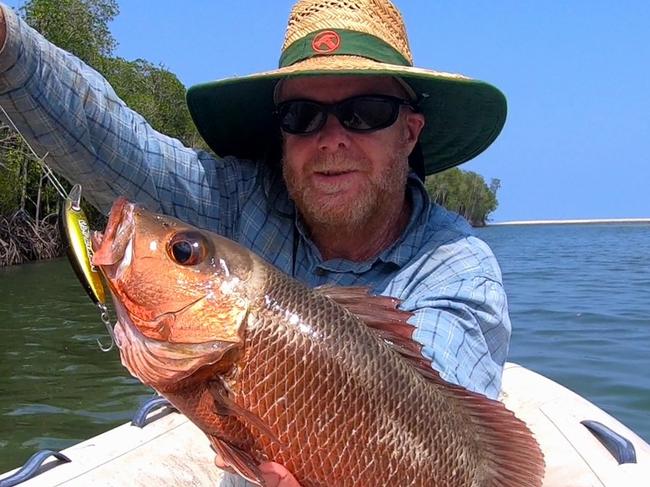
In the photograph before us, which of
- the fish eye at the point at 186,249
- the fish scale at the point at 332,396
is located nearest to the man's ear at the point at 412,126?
the fish scale at the point at 332,396

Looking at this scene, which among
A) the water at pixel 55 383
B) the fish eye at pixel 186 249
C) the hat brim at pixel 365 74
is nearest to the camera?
the fish eye at pixel 186 249

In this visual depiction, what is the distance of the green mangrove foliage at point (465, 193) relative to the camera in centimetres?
8950

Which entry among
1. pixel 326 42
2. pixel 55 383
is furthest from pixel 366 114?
pixel 55 383

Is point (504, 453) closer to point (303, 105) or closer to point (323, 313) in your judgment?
point (323, 313)

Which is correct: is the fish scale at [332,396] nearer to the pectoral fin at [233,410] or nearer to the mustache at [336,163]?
the pectoral fin at [233,410]

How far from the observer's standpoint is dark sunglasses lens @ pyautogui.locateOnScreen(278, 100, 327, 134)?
9.80 feet

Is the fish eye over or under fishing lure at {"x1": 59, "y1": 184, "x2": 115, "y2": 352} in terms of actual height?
over

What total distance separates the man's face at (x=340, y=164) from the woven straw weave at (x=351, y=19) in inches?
8.2

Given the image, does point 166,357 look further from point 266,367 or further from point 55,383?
point 55,383

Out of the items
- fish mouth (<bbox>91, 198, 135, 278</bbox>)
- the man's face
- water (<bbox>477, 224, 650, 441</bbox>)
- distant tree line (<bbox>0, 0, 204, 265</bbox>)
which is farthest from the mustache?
distant tree line (<bbox>0, 0, 204, 265</bbox>)

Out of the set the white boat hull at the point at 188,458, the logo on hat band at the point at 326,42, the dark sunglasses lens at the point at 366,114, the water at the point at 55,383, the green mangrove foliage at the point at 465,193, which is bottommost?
the water at the point at 55,383

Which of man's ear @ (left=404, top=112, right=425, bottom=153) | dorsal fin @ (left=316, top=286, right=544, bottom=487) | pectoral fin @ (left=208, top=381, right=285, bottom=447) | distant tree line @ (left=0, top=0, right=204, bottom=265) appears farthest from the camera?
distant tree line @ (left=0, top=0, right=204, bottom=265)

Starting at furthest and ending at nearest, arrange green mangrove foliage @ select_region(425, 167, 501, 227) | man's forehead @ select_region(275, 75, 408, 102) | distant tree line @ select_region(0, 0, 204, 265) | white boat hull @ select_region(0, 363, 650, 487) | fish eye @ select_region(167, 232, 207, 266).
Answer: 1. green mangrove foliage @ select_region(425, 167, 501, 227)
2. distant tree line @ select_region(0, 0, 204, 265)
3. white boat hull @ select_region(0, 363, 650, 487)
4. man's forehead @ select_region(275, 75, 408, 102)
5. fish eye @ select_region(167, 232, 207, 266)

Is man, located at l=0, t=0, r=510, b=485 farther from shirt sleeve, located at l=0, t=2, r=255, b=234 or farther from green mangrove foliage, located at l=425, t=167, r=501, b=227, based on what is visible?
green mangrove foliage, located at l=425, t=167, r=501, b=227
